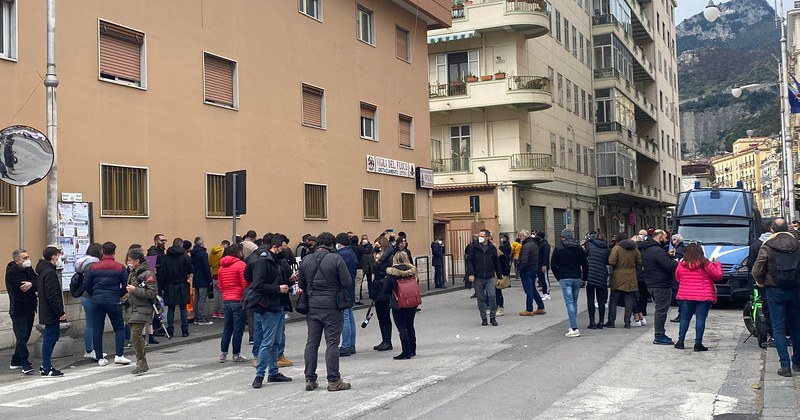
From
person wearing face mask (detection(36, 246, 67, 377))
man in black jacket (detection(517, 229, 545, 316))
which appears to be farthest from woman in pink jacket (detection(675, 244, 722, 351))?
person wearing face mask (detection(36, 246, 67, 377))

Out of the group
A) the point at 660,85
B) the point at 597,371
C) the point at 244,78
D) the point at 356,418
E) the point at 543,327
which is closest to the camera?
the point at 356,418

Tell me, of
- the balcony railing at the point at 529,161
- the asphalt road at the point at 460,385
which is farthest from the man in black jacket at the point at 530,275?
the balcony railing at the point at 529,161

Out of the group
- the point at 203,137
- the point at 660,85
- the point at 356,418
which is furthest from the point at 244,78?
the point at 660,85

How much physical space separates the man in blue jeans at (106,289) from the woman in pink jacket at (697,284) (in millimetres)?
8077

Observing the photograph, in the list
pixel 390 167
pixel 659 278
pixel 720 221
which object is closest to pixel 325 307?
pixel 659 278

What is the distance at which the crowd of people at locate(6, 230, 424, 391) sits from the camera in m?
9.46

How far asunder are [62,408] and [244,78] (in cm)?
1276

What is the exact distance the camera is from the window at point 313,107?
23.1 m

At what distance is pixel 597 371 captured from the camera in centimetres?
1019

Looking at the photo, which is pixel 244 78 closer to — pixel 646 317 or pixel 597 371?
pixel 646 317

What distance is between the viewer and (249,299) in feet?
33.2

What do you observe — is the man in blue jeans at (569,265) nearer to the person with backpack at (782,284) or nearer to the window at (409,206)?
the person with backpack at (782,284)

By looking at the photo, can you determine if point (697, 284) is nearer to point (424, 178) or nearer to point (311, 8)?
point (311, 8)

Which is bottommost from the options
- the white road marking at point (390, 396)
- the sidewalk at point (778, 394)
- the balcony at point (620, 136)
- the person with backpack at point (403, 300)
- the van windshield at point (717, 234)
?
the sidewalk at point (778, 394)
